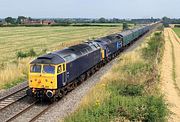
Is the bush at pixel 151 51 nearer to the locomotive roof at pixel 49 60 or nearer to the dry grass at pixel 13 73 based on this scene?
the dry grass at pixel 13 73

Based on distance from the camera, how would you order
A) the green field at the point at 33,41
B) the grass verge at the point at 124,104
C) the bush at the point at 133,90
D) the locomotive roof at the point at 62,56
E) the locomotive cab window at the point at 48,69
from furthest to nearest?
the green field at the point at 33,41, the locomotive roof at the point at 62,56, the locomotive cab window at the point at 48,69, the bush at the point at 133,90, the grass verge at the point at 124,104

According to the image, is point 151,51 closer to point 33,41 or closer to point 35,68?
point 35,68

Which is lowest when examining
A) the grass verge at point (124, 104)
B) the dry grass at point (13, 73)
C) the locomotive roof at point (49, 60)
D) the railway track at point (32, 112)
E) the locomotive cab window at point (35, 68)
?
the railway track at point (32, 112)

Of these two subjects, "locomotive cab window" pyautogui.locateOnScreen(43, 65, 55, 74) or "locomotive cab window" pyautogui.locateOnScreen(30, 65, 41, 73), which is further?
"locomotive cab window" pyautogui.locateOnScreen(30, 65, 41, 73)

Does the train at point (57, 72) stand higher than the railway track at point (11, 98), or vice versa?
the train at point (57, 72)

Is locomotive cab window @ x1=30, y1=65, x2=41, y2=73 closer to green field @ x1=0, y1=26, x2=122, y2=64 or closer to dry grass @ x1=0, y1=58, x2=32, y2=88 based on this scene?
dry grass @ x1=0, y1=58, x2=32, y2=88

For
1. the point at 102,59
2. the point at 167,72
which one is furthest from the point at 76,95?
the point at 167,72

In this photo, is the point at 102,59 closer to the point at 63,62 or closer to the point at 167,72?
the point at 167,72

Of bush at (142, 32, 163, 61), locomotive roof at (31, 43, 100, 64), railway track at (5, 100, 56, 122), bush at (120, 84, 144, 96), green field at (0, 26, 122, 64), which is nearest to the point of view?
railway track at (5, 100, 56, 122)

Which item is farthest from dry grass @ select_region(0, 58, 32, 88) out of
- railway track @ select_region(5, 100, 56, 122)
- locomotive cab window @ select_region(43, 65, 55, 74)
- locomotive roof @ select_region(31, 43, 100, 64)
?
locomotive cab window @ select_region(43, 65, 55, 74)

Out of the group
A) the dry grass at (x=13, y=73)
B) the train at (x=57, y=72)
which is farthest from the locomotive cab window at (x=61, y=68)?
the dry grass at (x=13, y=73)

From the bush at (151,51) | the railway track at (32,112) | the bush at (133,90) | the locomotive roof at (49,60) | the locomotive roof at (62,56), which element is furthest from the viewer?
the bush at (151,51)

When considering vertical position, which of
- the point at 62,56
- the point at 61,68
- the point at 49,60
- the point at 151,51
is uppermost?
the point at 62,56

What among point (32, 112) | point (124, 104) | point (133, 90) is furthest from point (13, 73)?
point (124, 104)
